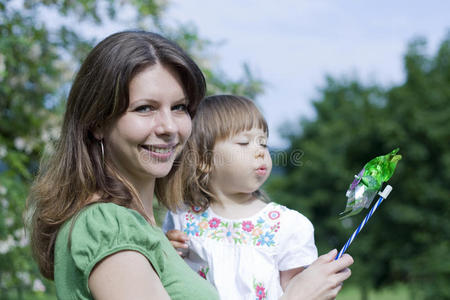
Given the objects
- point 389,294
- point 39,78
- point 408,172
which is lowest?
point 39,78

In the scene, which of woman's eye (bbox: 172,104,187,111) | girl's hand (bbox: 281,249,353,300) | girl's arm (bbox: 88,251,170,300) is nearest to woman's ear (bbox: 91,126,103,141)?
woman's eye (bbox: 172,104,187,111)

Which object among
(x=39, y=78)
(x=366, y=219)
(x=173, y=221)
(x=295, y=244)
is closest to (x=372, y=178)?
(x=366, y=219)

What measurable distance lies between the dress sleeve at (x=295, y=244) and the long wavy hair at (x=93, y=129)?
89cm

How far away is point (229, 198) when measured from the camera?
106 inches

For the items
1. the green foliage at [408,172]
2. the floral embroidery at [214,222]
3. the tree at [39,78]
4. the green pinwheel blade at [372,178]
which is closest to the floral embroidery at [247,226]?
the floral embroidery at [214,222]

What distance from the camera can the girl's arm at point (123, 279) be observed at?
1.43 meters

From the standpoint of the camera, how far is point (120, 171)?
5.96ft

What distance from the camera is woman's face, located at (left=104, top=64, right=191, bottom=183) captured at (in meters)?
1.70

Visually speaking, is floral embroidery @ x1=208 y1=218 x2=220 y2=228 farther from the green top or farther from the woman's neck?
the green top

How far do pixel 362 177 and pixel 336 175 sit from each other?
78.9 ft

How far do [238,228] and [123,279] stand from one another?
1183 mm

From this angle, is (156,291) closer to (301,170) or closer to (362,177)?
(362,177)

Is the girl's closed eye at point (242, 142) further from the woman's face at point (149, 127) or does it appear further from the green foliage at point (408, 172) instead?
the green foliage at point (408, 172)

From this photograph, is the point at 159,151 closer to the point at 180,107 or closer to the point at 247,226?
the point at 180,107
